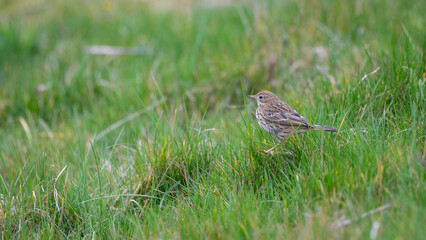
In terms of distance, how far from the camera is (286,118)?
14.5 ft

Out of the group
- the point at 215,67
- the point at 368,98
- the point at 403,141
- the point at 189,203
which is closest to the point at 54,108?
the point at 215,67

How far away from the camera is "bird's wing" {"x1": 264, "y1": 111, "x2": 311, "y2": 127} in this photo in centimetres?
421

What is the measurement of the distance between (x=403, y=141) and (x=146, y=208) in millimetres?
2075

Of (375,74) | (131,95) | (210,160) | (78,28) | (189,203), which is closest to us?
(189,203)

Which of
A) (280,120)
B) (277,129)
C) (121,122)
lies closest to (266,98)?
(280,120)

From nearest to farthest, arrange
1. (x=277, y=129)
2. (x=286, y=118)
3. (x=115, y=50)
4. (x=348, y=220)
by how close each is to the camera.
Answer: (x=348, y=220) → (x=277, y=129) → (x=286, y=118) → (x=115, y=50)

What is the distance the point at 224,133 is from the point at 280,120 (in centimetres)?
56

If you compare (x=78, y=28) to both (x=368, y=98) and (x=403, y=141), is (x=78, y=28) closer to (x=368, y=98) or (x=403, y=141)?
(x=368, y=98)

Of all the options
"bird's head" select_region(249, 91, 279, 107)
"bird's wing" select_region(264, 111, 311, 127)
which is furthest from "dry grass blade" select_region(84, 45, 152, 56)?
"bird's wing" select_region(264, 111, 311, 127)

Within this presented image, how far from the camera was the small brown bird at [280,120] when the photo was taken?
408cm

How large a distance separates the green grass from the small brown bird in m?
0.12

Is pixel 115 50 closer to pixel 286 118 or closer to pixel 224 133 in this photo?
pixel 224 133

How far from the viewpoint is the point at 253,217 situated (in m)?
3.15

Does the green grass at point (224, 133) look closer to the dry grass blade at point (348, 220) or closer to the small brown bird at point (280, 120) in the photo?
the dry grass blade at point (348, 220)
